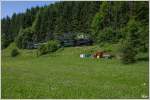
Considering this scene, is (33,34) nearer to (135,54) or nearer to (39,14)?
(39,14)

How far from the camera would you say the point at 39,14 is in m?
9.22

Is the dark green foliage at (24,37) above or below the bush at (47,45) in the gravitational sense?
above

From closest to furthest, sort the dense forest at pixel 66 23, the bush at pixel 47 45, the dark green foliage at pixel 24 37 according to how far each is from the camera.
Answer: the dense forest at pixel 66 23, the dark green foliage at pixel 24 37, the bush at pixel 47 45

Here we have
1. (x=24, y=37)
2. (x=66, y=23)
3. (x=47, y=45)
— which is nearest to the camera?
(x=24, y=37)

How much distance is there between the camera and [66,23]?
41.2 ft

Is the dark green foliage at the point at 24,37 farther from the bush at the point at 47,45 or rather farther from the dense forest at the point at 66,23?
the bush at the point at 47,45

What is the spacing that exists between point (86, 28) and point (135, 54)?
194 inches

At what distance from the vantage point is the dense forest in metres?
8.77

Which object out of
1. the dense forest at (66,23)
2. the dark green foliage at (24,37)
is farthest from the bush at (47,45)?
the dark green foliage at (24,37)

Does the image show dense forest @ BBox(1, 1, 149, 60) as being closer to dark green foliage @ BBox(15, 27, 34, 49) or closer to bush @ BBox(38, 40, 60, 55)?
dark green foliage @ BBox(15, 27, 34, 49)

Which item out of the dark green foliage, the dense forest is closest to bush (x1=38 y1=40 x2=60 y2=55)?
the dense forest

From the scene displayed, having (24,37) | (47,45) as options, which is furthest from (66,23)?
(24,37)

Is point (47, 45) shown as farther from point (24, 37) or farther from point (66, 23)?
point (24, 37)

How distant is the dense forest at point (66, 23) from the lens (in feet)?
28.8
